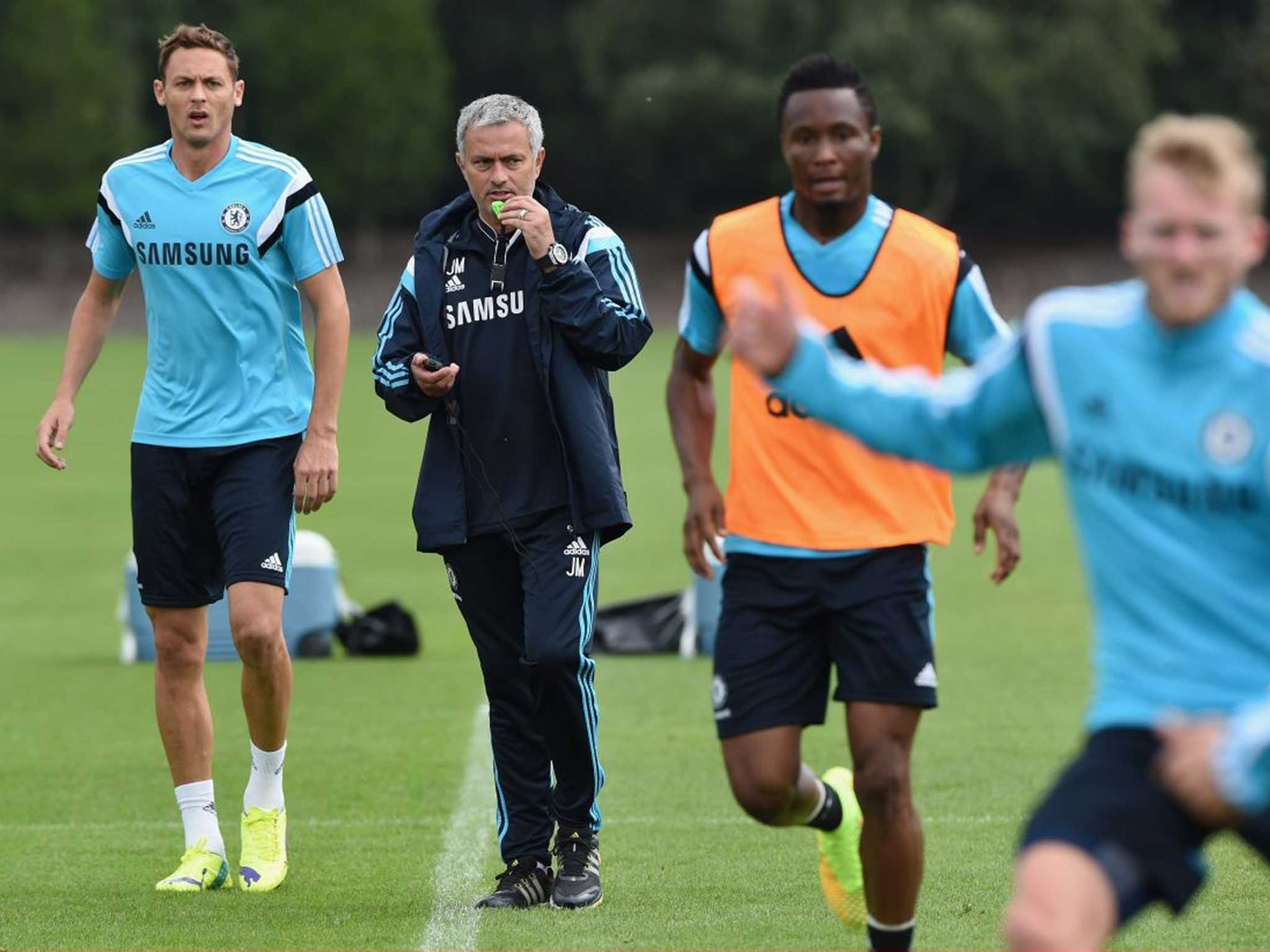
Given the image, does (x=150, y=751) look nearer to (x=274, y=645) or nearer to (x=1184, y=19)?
(x=274, y=645)

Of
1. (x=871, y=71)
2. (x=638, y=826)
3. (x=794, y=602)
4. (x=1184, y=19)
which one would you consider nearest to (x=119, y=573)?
(x=638, y=826)

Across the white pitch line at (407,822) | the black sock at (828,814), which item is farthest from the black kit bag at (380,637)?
the black sock at (828,814)

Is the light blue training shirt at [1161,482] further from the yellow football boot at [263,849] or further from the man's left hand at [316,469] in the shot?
the yellow football boot at [263,849]

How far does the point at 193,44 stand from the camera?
710cm

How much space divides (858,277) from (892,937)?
5.47 ft

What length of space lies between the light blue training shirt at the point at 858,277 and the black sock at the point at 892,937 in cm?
95

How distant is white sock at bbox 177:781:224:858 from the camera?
728 cm

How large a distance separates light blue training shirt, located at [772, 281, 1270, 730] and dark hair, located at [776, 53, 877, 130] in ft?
4.94

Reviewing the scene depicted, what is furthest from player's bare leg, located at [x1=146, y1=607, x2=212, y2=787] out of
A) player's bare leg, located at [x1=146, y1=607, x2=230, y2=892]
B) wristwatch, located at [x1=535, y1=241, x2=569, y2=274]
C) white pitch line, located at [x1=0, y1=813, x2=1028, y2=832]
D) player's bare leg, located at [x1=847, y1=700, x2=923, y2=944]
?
player's bare leg, located at [x1=847, y1=700, x2=923, y2=944]

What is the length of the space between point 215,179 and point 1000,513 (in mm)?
2981

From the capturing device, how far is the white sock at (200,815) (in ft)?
23.9

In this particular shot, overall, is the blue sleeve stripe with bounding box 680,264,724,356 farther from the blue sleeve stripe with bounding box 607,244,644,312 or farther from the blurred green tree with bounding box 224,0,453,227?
the blurred green tree with bounding box 224,0,453,227

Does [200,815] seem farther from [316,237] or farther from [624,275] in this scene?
[624,275]

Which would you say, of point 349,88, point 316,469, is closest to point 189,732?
point 316,469
